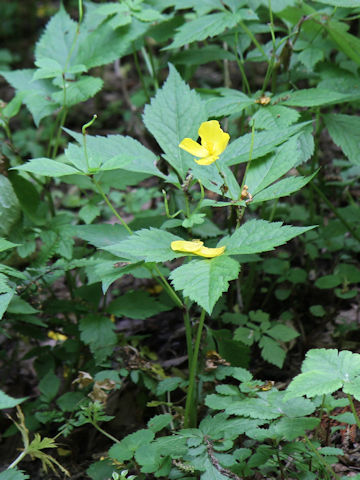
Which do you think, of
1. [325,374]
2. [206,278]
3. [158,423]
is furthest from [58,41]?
[325,374]

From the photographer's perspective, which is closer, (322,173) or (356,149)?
(356,149)

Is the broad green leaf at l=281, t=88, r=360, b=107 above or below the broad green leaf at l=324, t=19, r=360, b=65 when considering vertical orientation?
below

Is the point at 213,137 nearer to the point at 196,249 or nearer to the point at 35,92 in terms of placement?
the point at 196,249

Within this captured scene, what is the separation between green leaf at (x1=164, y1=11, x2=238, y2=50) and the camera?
5.63ft

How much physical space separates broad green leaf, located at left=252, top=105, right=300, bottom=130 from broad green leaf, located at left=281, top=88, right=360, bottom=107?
47 mm

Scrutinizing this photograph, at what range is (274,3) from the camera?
1.77m

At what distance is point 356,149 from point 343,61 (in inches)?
22.4

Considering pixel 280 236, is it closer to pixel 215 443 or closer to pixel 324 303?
pixel 215 443

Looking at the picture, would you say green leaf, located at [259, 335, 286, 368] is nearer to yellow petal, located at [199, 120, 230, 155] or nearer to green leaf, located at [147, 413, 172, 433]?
green leaf, located at [147, 413, 172, 433]

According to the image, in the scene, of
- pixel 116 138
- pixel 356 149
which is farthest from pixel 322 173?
pixel 116 138

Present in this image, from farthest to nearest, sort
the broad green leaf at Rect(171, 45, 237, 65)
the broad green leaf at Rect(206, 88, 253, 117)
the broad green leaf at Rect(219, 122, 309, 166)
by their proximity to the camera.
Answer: the broad green leaf at Rect(171, 45, 237, 65) < the broad green leaf at Rect(206, 88, 253, 117) < the broad green leaf at Rect(219, 122, 309, 166)

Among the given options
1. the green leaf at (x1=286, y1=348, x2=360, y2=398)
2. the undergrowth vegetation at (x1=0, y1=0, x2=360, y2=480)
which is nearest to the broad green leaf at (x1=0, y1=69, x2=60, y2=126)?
the undergrowth vegetation at (x1=0, y1=0, x2=360, y2=480)

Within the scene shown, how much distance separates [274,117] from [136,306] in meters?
0.80

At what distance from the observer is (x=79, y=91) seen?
190 centimetres
